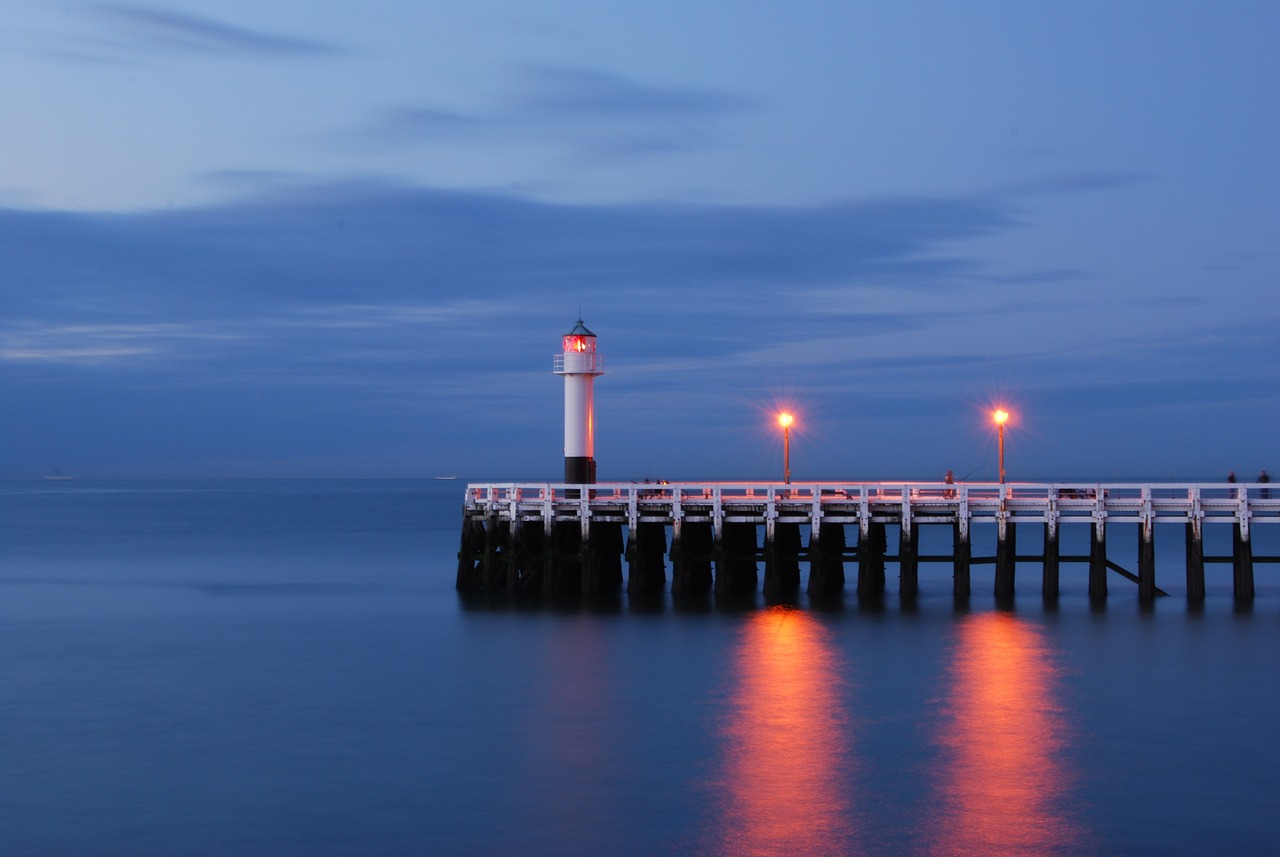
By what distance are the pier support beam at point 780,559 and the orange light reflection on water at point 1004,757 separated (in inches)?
252

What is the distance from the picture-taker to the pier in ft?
106

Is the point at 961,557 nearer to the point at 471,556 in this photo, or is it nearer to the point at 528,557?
the point at 528,557

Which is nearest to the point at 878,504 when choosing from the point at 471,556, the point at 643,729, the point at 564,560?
the point at 564,560

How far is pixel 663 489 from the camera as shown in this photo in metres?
35.0

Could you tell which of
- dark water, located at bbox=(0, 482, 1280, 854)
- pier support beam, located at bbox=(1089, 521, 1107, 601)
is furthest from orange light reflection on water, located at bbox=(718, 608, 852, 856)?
pier support beam, located at bbox=(1089, 521, 1107, 601)

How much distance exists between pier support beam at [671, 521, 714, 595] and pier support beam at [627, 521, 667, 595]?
0.75 metres

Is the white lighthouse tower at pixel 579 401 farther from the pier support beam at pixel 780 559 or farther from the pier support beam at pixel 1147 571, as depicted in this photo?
the pier support beam at pixel 1147 571

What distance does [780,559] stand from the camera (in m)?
34.2

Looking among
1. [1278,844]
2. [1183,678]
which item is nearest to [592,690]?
[1183,678]

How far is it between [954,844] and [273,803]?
739cm

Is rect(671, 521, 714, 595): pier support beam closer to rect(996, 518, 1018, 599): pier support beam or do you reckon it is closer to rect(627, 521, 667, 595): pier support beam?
rect(627, 521, 667, 595): pier support beam

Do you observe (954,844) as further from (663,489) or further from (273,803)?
(663,489)

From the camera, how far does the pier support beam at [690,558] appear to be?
34.0 m

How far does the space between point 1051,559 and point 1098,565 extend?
3.26 ft
